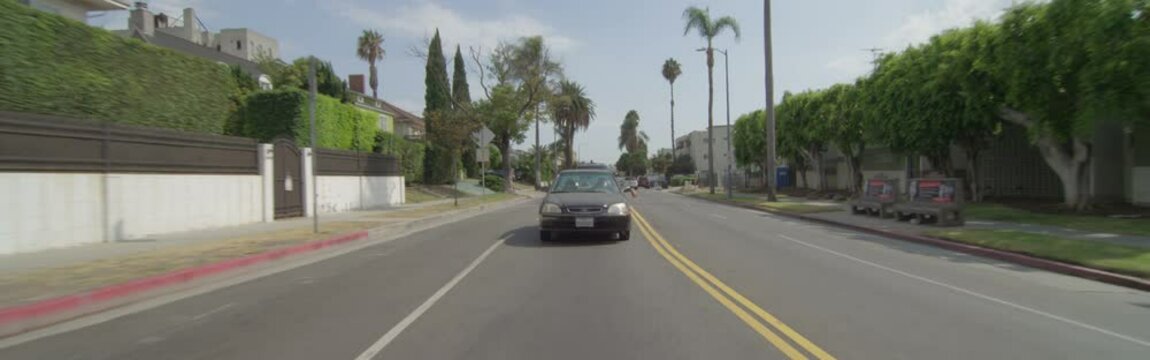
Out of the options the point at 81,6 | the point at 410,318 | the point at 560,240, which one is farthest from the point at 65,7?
the point at 410,318

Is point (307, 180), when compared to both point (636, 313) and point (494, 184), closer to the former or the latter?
point (636, 313)

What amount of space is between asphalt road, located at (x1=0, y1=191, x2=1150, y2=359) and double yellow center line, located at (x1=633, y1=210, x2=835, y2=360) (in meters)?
0.02

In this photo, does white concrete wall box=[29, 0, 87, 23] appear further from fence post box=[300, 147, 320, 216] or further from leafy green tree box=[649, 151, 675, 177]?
leafy green tree box=[649, 151, 675, 177]

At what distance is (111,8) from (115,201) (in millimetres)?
17518

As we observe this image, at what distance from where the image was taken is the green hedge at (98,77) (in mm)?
14117

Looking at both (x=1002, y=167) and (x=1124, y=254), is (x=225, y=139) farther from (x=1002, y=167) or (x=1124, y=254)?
(x=1002, y=167)

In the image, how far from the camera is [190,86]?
67.8ft

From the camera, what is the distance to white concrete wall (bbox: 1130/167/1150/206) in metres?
22.5

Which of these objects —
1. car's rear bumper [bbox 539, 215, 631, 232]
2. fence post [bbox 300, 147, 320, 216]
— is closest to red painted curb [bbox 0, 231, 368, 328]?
car's rear bumper [bbox 539, 215, 631, 232]

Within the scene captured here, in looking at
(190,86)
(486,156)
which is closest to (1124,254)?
(190,86)

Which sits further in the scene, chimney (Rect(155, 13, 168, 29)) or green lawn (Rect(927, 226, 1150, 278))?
chimney (Rect(155, 13, 168, 29))

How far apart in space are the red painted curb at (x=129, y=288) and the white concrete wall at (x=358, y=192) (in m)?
12.4

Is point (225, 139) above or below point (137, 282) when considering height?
above

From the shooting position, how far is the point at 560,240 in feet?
51.1
